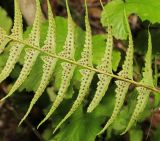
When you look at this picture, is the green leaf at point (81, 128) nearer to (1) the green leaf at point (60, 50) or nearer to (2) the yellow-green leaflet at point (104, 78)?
(1) the green leaf at point (60, 50)

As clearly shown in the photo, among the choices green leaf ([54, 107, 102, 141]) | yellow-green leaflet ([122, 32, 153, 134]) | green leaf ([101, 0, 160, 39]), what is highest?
green leaf ([101, 0, 160, 39])

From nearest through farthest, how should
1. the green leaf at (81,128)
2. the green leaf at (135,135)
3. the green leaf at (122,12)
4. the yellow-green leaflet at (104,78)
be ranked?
1. the yellow-green leaflet at (104,78)
2. the green leaf at (122,12)
3. the green leaf at (81,128)
4. the green leaf at (135,135)

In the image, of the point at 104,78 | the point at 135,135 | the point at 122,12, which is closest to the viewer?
the point at 104,78

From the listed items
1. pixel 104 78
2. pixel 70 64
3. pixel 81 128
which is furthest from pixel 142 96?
pixel 81 128

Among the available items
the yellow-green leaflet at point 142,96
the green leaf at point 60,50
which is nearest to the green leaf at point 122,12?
the green leaf at point 60,50

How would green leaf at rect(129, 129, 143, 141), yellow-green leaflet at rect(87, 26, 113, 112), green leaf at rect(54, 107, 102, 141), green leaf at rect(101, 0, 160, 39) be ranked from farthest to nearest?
green leaf at rect(129, 129, 143, 141)
green leaf at rect(54, 107, 102, 141)
green leaf at rect(101, 0, 160, 39)
yellow-green leaflet at rect(87, 26, 113, 112)

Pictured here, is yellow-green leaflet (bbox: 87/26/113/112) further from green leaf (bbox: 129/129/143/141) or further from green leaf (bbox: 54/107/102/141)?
green leaf (bbox: 129/129/143/141)

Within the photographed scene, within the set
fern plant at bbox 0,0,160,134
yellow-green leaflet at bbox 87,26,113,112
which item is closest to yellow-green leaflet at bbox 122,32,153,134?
fern plant at bbox 0,0,160,134

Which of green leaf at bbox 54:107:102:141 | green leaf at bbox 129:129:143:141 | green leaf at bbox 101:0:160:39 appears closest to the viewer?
green leaf at bbox 101:0:160:39

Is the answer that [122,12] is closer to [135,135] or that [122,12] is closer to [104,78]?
[135,135]
